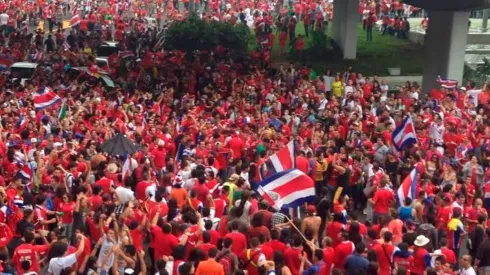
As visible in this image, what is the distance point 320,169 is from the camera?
15828mm

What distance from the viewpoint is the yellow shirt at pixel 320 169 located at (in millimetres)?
15828

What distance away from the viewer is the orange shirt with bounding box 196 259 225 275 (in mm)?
9953

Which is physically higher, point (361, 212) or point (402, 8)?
point (402, 8)

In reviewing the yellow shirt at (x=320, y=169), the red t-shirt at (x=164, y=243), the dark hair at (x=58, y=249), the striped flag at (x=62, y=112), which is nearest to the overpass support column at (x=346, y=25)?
the striped flag at (x=62, y=112)

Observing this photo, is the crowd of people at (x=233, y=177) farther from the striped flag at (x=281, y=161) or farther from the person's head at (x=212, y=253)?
the striped flag at (x=281, y=161)

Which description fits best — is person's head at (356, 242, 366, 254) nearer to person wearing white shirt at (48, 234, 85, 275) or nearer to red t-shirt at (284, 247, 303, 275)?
red t-shirt at (284, 247, 303, 275)

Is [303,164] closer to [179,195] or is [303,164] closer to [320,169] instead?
[320,169]

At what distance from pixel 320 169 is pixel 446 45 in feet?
45.9

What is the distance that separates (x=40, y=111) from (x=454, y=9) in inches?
560

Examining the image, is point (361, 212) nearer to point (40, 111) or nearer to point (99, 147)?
point (99, 147)

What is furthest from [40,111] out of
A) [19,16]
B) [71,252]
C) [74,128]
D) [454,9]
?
[19,16]

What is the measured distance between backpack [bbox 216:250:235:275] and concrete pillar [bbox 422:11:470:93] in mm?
19404

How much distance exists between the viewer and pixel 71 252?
34.9 feet

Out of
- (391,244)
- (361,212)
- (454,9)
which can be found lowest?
(361,212)
